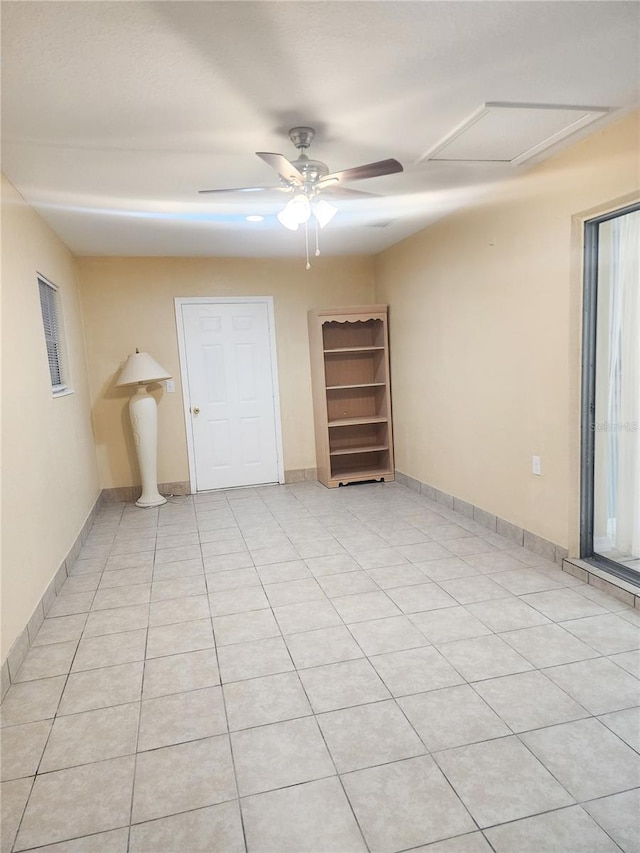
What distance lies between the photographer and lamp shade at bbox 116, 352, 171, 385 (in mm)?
4844

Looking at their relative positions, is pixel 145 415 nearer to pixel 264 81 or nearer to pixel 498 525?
pixel 498 525

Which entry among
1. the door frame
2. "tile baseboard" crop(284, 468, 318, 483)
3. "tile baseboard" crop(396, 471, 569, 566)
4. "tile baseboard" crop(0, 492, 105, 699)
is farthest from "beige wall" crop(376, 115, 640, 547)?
"tile baseboard" crop(0, 492, 105, 699)

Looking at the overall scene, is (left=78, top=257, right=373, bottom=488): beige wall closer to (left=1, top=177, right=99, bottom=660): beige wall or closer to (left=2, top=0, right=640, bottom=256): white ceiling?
(left=1, top=177, right=99, bottom=660): beige wall

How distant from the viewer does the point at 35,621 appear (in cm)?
269

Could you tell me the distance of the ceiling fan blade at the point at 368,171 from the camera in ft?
7.63

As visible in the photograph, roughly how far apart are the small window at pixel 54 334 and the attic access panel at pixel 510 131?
276 centimetres

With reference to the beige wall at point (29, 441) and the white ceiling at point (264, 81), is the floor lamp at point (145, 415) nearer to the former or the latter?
the beige wall at point (29, 441)

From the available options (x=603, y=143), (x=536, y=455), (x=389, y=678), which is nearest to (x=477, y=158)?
(x=603, y=143)

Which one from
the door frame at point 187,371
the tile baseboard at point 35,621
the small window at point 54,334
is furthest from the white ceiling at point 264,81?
the tile baseboard at point 35,621

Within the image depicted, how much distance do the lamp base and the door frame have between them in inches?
17.3

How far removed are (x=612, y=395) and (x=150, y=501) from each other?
4003mm

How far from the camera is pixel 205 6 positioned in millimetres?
1599

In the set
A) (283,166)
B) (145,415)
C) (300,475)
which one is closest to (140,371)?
(145,415)

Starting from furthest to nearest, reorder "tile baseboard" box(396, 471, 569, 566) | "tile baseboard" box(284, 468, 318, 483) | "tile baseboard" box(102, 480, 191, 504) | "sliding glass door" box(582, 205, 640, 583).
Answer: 1. "tile baseboard" box(284, 468, 318, 483)
2. "tile baseboard" box(102, 480, 191, 504)
3. "tile baseboard" box(396, 471, 569, 566)
4. "sliding glass door" box(582, 205, 640, 583)
